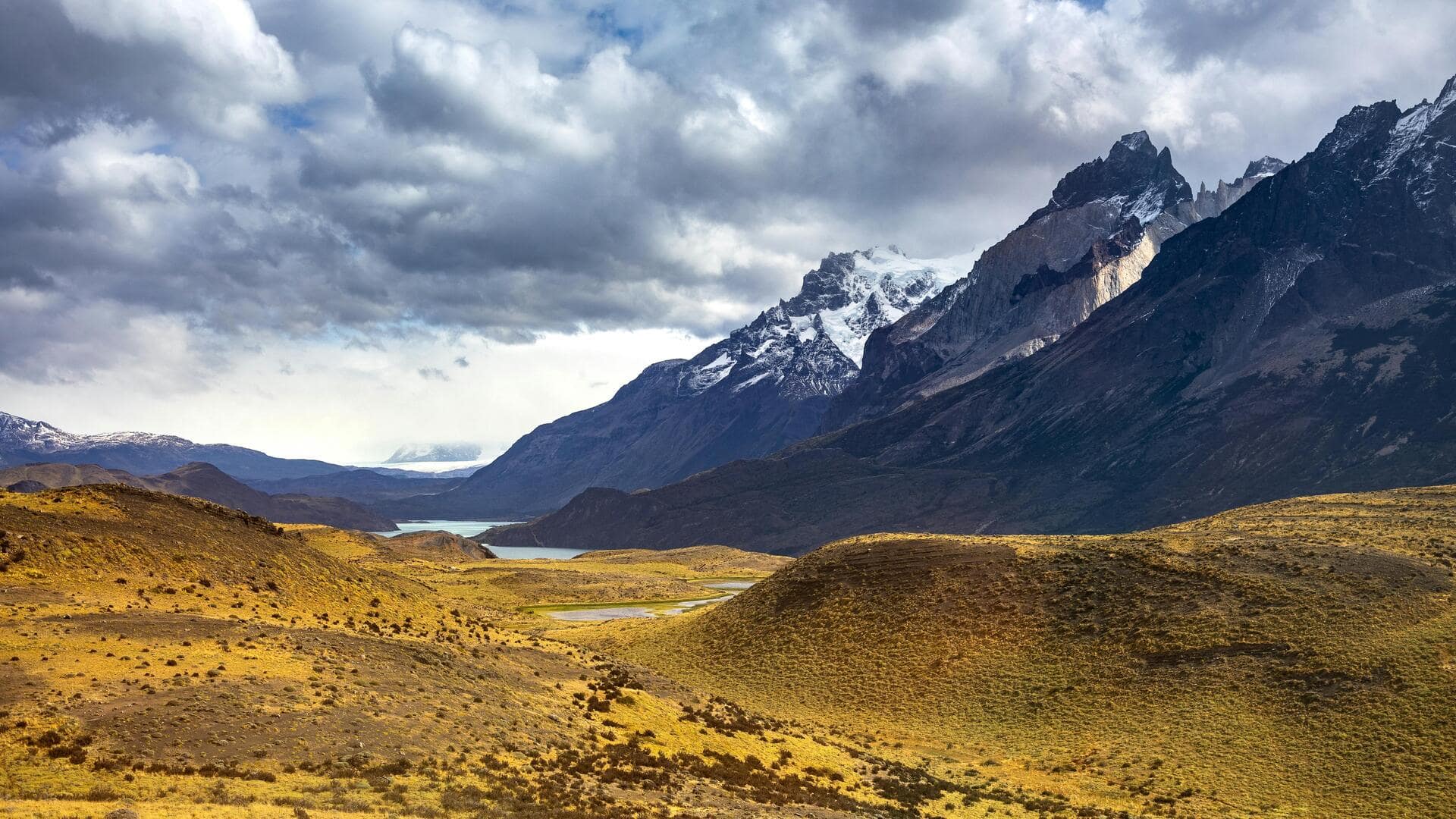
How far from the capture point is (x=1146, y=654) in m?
63.0

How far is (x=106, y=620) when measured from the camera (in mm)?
42906

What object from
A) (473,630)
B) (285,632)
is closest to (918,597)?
(473,630)

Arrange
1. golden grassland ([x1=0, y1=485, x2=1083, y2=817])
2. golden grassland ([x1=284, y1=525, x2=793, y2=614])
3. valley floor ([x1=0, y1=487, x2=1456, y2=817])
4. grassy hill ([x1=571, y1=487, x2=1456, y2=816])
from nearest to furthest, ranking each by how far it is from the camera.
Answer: golden grassland ([x1=0, y1=485, x2=1083, y2=817]), valley floor ([x1=0, y1=487, x2=1456, y2=817]), grassy hill ([x1=571, y1=487, x2=1456, y2=816]), golden grassland ([x1=284, y1=525, x2=793, y2=614])

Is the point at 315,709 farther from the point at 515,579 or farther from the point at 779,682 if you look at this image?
the point at 515,579

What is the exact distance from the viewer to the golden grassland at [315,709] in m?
31.6

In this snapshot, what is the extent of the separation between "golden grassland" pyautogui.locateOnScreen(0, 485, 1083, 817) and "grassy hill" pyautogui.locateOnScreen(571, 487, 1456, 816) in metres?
7.61

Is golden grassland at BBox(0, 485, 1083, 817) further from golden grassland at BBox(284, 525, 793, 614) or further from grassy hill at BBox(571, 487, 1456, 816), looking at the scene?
golden grassland at BBox(284, 525, 793, 614)

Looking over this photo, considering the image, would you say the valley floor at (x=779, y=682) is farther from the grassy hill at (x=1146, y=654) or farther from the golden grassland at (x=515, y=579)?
the golden grassland at (x=515, y=579)

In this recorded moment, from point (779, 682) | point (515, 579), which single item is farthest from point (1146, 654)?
point (515, 579)

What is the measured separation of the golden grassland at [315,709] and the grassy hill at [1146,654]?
761cm

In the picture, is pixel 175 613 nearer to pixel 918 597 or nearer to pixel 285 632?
pixel 285 632

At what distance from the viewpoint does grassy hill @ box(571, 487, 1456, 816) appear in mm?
49312

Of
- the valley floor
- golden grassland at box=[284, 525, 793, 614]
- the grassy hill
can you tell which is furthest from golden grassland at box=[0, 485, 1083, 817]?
golden grassland at box=[284, 525, 793, 614]

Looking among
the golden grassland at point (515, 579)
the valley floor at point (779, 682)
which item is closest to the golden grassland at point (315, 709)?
the valley floor at point (779, 682)
